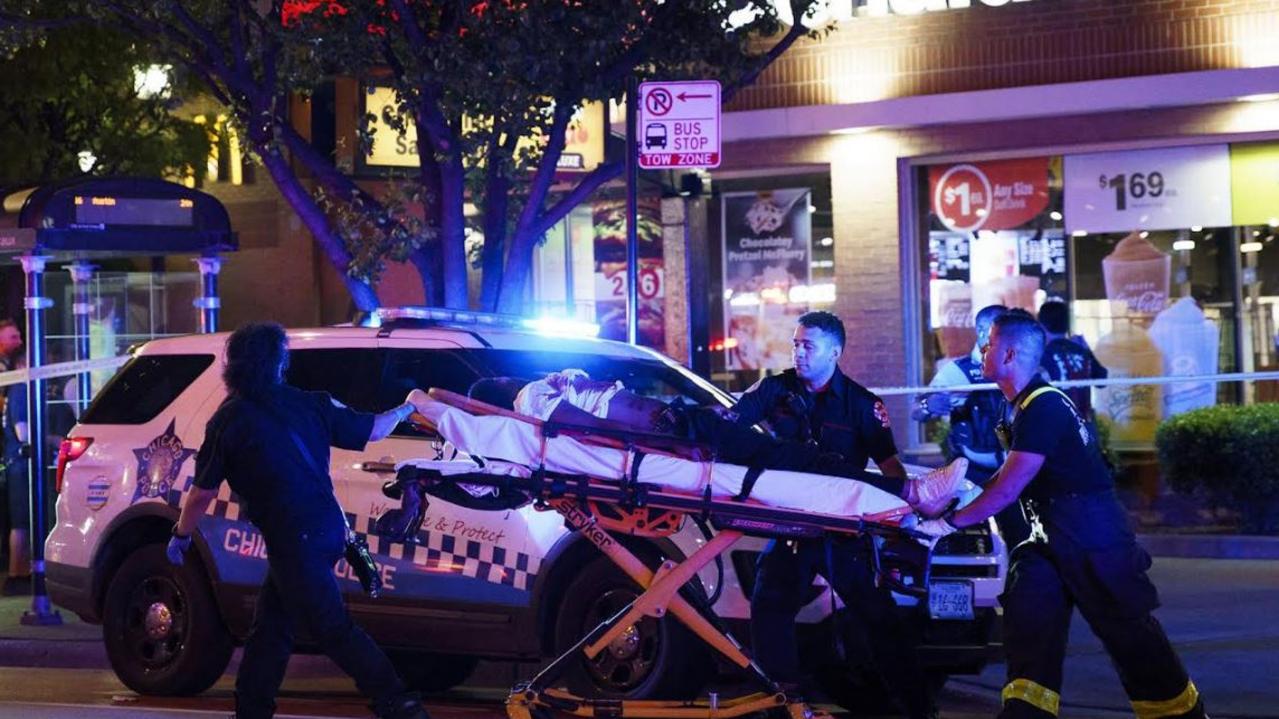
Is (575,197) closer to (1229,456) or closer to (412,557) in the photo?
(412,557)

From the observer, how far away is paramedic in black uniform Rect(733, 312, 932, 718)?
25.6 ft

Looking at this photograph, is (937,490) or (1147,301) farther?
(1147,301)

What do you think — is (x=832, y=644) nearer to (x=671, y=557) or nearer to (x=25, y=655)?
(x=671, y=557)

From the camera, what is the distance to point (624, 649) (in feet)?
27.9

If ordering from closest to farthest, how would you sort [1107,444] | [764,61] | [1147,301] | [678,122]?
1. [678,122]
2. [764,61]
3. [1107,444]
4. [1147,301]

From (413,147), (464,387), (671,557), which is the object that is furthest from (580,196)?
(671,557)

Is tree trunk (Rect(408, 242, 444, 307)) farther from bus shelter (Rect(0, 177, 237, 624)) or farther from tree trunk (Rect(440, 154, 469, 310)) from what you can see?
bus shelter (Rect(0, 177, 237, 624))

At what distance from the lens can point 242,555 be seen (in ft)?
31.8

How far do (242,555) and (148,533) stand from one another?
65 cm

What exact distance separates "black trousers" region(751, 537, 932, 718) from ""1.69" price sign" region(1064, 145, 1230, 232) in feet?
30.5

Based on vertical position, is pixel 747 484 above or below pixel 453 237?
below

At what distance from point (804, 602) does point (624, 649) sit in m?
0.99

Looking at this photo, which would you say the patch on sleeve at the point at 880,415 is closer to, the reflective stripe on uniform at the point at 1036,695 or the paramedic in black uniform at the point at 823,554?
the paramedic in black uniform at the point at 823,554

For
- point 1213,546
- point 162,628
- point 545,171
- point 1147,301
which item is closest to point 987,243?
point 1147,301
